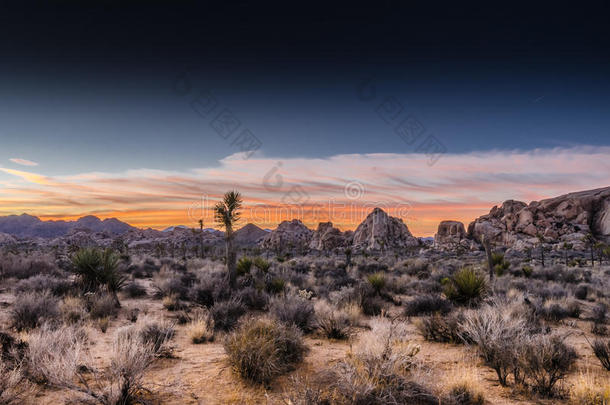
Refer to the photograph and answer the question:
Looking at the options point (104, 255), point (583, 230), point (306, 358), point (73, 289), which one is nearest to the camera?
point (306, 358)

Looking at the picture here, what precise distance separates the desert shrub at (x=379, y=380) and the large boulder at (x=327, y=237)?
87.7 m

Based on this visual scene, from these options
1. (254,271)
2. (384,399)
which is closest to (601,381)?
(384,399)

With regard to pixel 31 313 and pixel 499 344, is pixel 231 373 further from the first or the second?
pixel 31 313

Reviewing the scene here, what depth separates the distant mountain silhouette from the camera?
5664 inches

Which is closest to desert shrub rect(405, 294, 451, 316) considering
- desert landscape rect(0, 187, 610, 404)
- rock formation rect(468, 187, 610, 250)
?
desert landscape rect(0, 187, 610, 404)

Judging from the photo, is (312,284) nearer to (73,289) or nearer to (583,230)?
(73,289)

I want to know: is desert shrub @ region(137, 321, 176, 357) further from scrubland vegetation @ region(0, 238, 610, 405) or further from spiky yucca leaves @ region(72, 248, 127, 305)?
spiky yucca leaves @ region(72, 248, 127, 305)

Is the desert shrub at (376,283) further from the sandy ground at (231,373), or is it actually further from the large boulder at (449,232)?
the large boulder at (449,232)

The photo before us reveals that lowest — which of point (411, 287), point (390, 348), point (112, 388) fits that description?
point (411, 287)

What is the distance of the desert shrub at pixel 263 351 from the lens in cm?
503

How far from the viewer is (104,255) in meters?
12.5

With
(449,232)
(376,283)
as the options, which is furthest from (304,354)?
(449,232)

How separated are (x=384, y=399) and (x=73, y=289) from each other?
1240 cm

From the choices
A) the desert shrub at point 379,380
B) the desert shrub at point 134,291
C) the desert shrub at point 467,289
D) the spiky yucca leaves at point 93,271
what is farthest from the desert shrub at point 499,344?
the desert shrub at point 134,291
